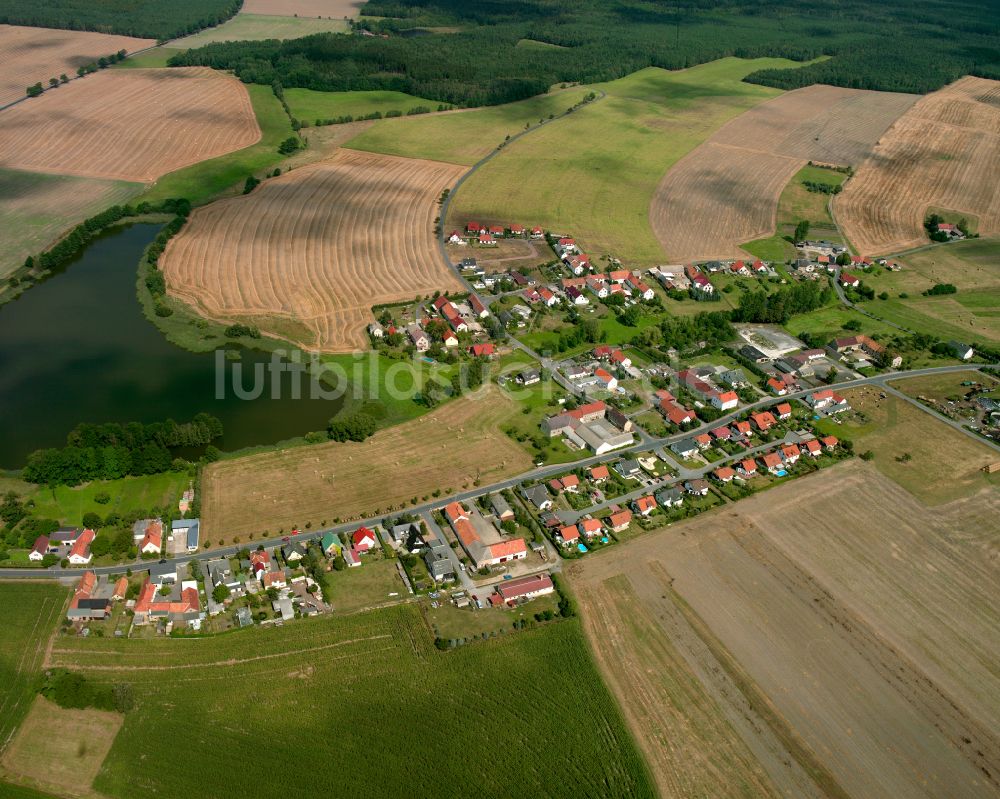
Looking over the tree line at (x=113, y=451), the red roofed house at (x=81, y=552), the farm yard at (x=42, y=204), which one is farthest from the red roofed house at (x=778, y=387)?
the farm yard at (x=42, y=204)

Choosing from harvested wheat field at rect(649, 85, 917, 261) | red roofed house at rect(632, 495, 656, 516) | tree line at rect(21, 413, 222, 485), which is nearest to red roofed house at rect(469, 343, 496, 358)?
red roofed house at rect(632, 495, 656, 516)

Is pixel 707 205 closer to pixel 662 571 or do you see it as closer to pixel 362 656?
pixel 662 571

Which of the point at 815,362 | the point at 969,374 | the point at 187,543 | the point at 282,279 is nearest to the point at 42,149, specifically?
the point at 282,279

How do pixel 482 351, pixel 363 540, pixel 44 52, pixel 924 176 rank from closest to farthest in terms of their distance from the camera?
pixel 363 540 → pixel 482 351 → pixel 924 176 → pixel 44 52

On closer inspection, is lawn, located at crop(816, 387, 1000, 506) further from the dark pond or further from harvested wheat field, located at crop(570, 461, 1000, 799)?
the dark pond

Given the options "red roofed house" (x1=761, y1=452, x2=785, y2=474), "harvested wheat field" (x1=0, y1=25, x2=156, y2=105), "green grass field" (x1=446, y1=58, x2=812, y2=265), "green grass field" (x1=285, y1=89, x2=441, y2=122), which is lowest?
"green grass field" (x1=285, y1=89, x2=441, y2=122)

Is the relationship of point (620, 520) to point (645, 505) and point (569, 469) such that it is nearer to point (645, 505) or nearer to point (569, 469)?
point (645, 505)

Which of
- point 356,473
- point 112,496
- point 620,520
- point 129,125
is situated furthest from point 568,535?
point 129,125
